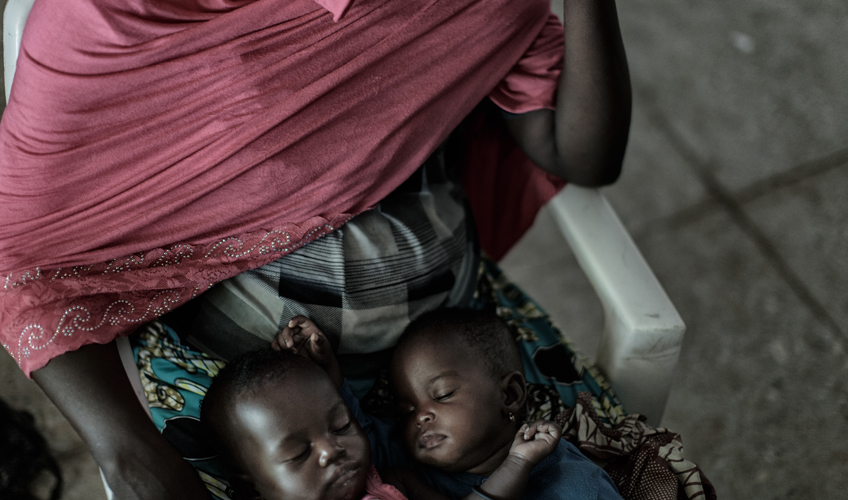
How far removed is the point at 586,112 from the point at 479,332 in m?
0.46

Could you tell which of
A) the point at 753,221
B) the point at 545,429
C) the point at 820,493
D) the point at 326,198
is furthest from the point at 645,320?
the point at 753,221

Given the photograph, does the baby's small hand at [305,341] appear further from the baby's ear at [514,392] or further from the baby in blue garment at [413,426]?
the baby's ear at [514,392]

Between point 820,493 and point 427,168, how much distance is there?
1371 mm

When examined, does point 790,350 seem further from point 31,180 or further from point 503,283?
point 31,180

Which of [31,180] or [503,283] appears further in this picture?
[503,283]

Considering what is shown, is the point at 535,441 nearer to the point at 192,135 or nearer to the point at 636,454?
the point at 636,454

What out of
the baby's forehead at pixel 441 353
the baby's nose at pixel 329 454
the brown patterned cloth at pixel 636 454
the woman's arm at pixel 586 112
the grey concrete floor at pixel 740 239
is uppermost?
the woman's arm at pixel 586 112

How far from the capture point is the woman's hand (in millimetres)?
1119

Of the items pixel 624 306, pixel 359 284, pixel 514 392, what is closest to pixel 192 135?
pixel 359 284

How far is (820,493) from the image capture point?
5.83 ft

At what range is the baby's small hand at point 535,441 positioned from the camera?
3.45 feet

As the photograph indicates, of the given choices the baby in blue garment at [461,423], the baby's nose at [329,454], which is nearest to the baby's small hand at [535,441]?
the baby in blue garment at [461,423]

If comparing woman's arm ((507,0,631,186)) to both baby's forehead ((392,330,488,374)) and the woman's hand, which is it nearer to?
baby's forehead ((392,330,488,374))

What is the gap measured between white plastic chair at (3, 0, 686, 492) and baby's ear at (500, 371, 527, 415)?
0.24 metres
